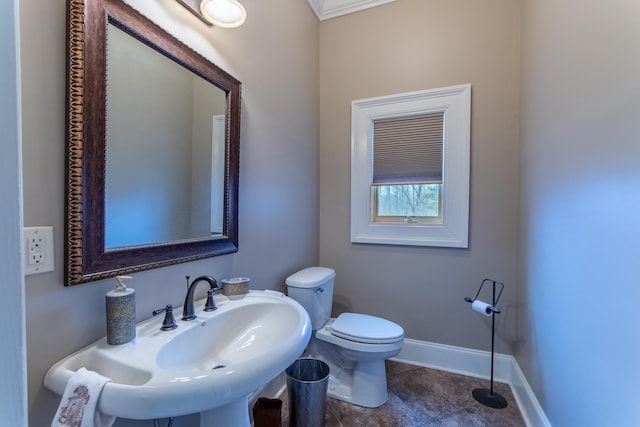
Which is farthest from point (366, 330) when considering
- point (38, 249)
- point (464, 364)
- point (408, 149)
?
point (38, 249)

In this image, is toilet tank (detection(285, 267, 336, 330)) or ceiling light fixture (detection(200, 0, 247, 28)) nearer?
ceiling light fixture (detection(200, 0, 247, 28))

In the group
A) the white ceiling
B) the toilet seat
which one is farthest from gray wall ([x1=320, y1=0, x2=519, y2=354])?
the toilet seat

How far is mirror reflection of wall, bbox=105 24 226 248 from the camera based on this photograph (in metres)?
0.91

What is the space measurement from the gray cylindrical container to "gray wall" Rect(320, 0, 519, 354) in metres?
1.73

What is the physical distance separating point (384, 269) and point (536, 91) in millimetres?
1482

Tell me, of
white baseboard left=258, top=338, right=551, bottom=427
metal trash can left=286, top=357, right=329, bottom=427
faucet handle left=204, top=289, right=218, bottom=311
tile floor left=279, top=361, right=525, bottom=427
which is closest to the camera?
faucet handle left=204, top=289, right=218, bottom=311

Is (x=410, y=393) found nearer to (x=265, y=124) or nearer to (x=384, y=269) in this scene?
(x=384, y=269)

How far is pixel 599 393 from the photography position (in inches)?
37.1

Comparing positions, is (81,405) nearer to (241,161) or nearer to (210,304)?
(210,304)

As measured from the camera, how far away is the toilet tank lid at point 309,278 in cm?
176

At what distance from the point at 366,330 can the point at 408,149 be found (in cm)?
137

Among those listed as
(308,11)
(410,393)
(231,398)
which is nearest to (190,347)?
(231,398)

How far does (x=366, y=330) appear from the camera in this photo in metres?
1.74

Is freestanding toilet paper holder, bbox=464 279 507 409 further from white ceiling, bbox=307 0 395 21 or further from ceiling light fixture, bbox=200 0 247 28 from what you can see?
white ceiling, bbox=307 0 395 21
